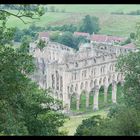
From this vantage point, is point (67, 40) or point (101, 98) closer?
point (101, 98)

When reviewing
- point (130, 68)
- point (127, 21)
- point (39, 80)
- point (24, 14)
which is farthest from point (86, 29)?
point (24, 14)

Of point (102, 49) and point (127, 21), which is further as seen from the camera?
point (127, 21)

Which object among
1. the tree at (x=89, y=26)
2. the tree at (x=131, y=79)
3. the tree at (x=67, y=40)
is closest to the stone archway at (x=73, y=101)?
the tree at (x=67, y=40)

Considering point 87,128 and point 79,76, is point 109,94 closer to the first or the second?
point 79,76

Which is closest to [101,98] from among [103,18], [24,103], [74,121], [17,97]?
[74,121]

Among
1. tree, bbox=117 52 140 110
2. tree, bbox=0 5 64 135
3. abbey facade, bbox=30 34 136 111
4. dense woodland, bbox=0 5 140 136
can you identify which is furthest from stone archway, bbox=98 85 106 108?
tree, bbox=0 5 64 135

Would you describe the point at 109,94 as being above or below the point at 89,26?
below

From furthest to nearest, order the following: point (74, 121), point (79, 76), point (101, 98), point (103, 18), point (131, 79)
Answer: point (103, 18) < point (101, 98) < point (79, 76) < point (74, 121) < point (131, 79)

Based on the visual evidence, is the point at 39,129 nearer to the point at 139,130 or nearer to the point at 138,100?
the point at 139,130
